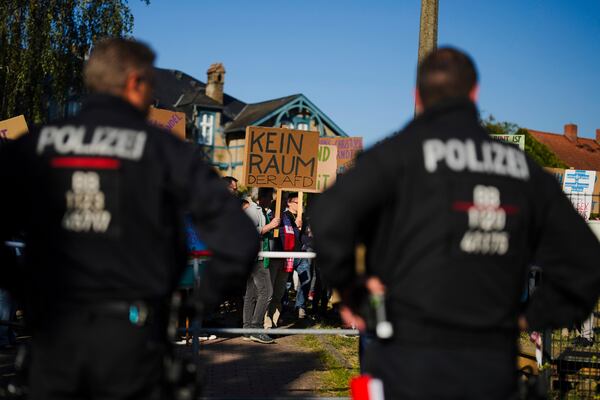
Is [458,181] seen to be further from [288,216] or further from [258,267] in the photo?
[288,216]

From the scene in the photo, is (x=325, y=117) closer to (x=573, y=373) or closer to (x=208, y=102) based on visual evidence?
(x=208, y=102)

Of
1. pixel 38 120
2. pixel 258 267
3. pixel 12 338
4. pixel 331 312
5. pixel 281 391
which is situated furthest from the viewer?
pixel 38 120

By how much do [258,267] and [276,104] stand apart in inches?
1579

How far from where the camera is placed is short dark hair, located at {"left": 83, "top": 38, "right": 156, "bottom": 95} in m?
2.93

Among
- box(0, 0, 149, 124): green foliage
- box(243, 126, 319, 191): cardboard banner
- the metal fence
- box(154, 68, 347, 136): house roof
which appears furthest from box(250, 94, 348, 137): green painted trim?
the metal fence

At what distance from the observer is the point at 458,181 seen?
9.16ft

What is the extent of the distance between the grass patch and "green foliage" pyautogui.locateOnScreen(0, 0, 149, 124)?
1493 centimetres

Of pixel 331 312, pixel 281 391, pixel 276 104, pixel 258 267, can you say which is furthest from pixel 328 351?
pixel 276 104

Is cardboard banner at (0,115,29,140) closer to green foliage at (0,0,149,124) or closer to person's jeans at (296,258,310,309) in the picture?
person's jeans at (296,258,310,309)

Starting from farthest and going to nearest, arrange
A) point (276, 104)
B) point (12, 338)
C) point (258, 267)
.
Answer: point (276, 104)
point (258, 267)
point (12, 338)

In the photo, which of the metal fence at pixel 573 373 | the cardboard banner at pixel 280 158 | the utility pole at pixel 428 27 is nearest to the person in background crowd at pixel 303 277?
the cardboard banner at pixel 280 158

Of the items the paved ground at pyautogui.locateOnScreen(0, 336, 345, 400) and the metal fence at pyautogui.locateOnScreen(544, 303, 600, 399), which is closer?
the metal fence at pyautogui.locateOnScreen(544, 303, 600, 399)

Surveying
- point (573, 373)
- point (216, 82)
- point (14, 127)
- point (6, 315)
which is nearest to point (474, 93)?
point (573, 373)

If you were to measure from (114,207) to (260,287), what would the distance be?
7368 mm
